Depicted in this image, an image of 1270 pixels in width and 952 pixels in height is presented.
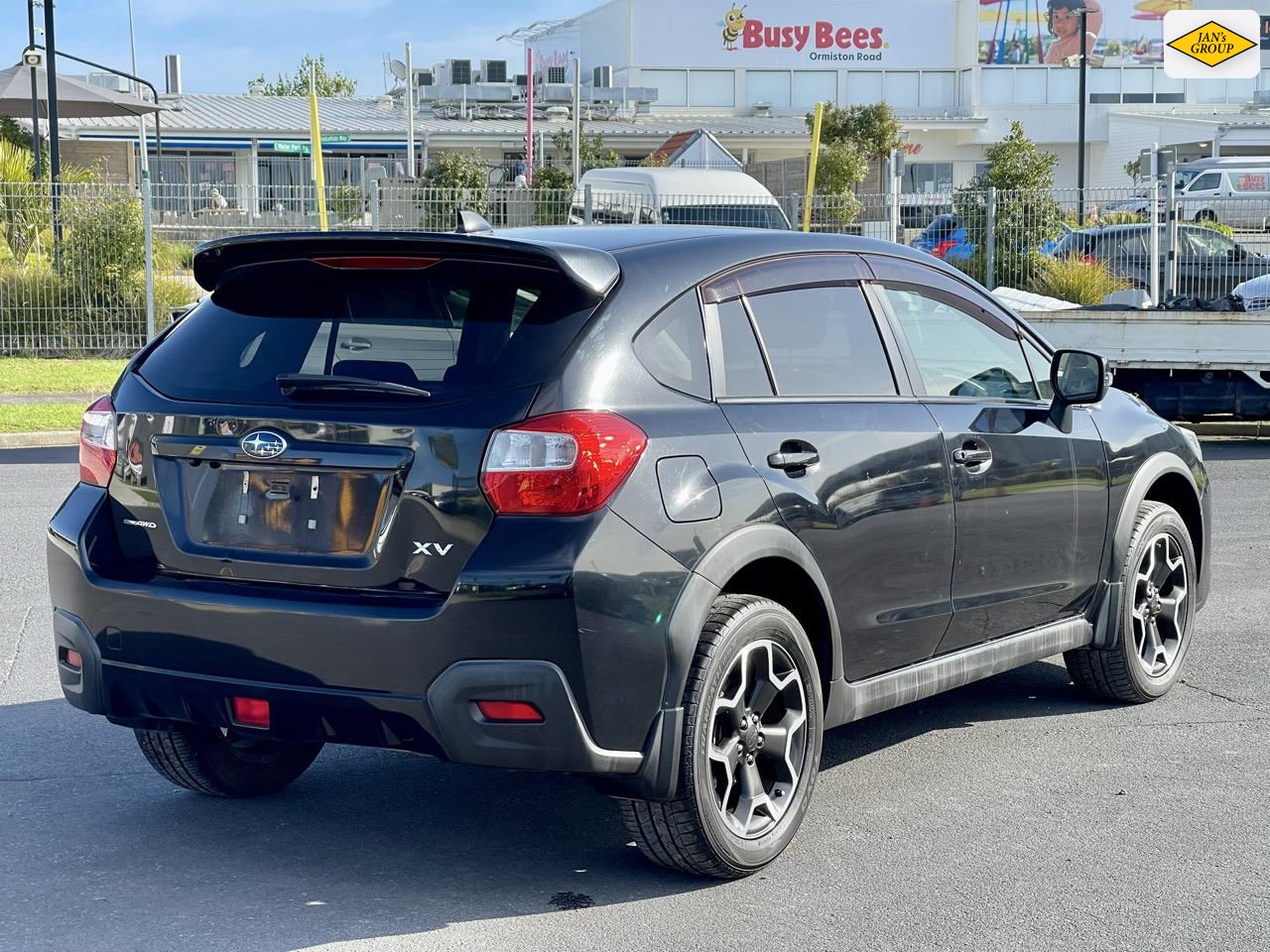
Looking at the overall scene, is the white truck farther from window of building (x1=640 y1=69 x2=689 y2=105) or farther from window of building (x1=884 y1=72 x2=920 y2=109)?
window of building (x1=640 y1=69 x2=689 y2=105)

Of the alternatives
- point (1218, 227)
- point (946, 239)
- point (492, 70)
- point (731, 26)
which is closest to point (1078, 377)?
point (946, 239)

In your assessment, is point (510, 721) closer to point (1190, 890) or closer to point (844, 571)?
point (844, 571)

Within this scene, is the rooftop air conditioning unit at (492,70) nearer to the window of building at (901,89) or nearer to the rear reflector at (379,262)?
the window of building at (901,89)

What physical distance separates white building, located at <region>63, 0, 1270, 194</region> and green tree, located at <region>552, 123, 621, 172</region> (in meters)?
6.27

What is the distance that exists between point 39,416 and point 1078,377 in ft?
39.9

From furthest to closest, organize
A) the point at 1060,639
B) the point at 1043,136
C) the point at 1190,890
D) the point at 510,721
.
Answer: the point at 1043,136 < the point at 1060,639 < the point at 1190,890 < the point at 510,721

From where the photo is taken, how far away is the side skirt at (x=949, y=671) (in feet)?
15.6

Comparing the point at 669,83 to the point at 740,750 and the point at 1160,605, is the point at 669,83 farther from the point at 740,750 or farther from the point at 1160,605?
the point at 740,750

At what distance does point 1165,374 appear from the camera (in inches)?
569

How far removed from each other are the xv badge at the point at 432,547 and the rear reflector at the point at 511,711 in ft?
1.20

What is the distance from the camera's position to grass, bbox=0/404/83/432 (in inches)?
590

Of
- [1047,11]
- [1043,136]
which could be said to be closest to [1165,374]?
[1043,136]

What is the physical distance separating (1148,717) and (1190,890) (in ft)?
5.95

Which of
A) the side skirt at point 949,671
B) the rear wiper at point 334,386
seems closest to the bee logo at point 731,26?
the side skirt at point 949,671
